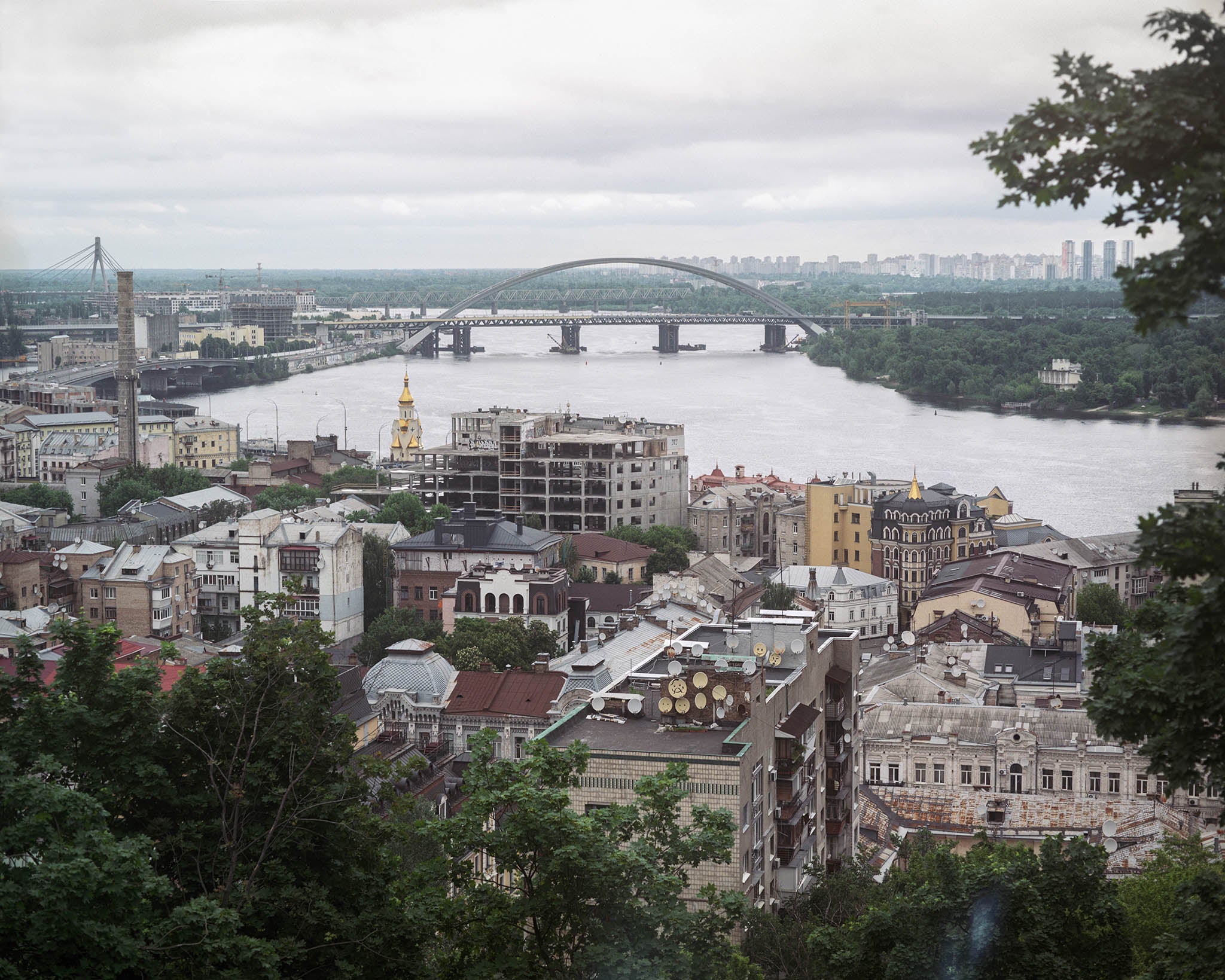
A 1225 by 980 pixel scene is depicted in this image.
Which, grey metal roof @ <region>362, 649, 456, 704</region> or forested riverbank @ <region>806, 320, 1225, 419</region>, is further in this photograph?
forested riverbank @ <region>806, 320, 1225, 419</region>

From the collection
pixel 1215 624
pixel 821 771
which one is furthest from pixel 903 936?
pixel 821 771

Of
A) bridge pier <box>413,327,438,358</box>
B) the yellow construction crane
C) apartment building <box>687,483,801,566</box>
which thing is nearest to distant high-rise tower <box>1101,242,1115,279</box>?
apartment building <box>687,483,801,566</box>

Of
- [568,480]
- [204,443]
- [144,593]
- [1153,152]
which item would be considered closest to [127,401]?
[204,443]

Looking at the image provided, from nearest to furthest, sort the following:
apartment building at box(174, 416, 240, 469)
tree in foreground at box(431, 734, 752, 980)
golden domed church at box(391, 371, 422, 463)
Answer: tree in foreground at box(431, 734, 752, 980) < golden domed church at box(391, 371, 422, 463) < apartment building at box(174, 416, 240, 469)

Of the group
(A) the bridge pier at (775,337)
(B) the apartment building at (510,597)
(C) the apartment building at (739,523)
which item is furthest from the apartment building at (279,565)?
(A) the bridge pier at (775,337)

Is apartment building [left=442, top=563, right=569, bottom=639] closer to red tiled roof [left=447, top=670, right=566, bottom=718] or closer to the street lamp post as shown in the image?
red tiled roof [left=447, top=670, right=566, bottom=718]

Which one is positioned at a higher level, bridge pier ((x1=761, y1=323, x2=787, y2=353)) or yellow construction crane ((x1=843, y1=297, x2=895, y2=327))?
yellow construction crane ((x1=843, y1=297, x2=895, y2=327))

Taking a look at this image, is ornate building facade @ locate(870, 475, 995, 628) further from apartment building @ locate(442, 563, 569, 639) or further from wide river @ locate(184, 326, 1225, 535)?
apartment building @ locate(442, 563, 569, 639)

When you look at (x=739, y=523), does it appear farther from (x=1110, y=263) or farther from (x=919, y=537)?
(x=1110, y=263)

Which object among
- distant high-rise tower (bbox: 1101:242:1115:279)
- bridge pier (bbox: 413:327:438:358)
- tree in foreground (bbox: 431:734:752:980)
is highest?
distant high-rise tower (bbox: 1101:242:1115:279)

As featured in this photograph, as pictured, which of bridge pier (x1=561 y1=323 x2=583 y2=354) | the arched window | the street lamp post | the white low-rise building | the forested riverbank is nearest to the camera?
the arched window
